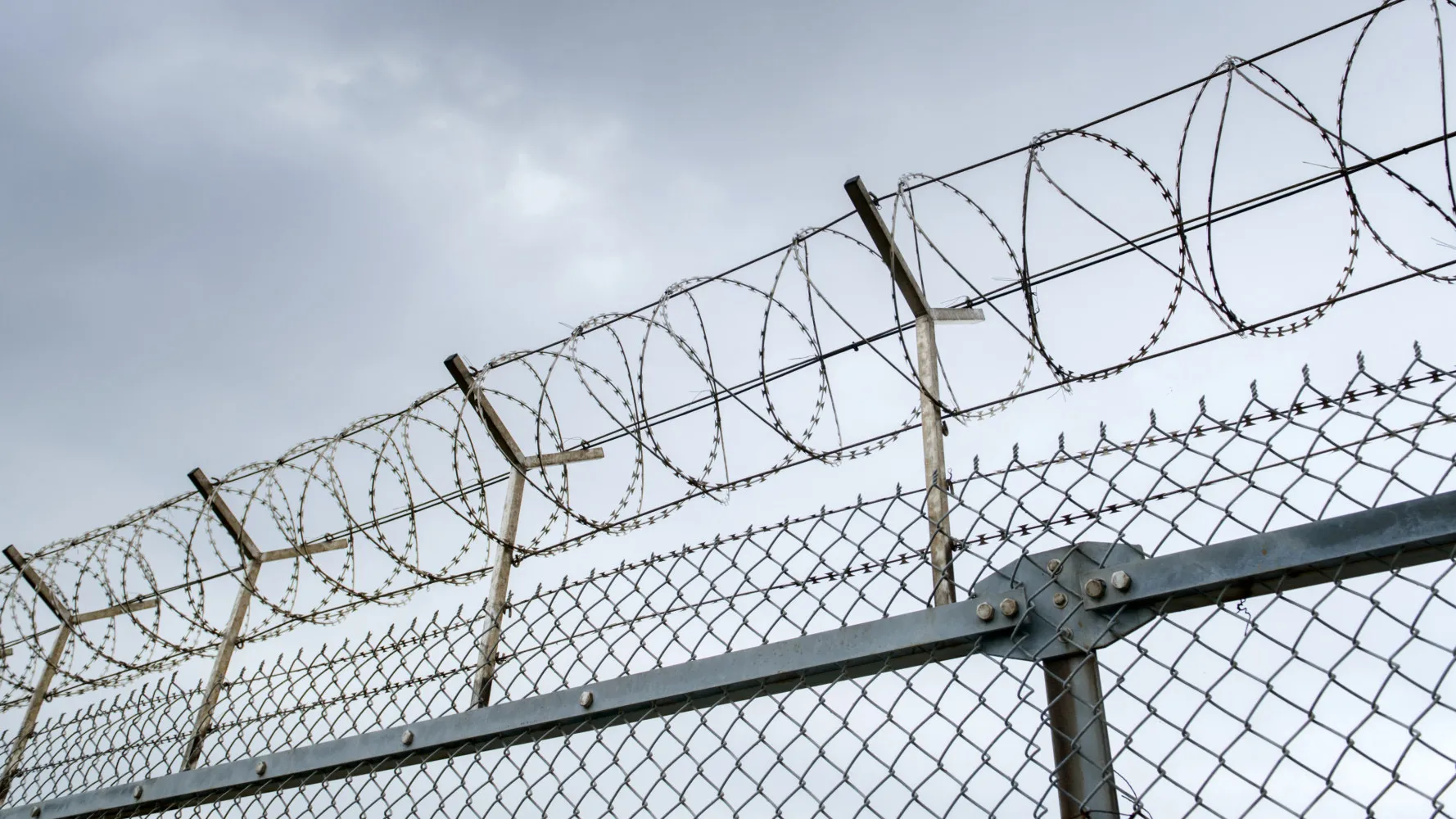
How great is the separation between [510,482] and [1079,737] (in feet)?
9.10

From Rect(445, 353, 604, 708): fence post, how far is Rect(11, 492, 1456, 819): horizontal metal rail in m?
0.36

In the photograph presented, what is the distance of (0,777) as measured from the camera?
4.40 m

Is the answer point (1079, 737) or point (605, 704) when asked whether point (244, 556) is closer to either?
point (605, 704)

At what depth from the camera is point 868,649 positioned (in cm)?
229

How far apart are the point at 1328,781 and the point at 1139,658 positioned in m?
0.36

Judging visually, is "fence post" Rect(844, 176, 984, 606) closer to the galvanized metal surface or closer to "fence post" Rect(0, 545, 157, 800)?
the galvanized metal surface

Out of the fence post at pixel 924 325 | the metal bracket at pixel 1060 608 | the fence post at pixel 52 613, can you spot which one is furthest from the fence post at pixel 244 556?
the metal bracket at pixel 1060 608

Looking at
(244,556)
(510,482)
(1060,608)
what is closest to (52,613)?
(244,556)

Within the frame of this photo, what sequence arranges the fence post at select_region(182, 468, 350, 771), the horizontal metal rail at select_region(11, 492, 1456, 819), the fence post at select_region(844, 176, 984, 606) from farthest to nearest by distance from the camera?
the fence post at select_region(182, 468, 350, 771)
the fence post at select_region(844, 176, 984, 606)
the horizontal metal rail at select_region(11, 492, 1456, 819)

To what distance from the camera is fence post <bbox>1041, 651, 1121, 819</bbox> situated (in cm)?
192

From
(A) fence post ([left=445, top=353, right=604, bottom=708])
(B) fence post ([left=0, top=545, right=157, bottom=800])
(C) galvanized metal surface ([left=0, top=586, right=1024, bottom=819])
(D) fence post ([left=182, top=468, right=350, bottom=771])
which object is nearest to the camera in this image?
(C) galvanized metal surface ([left=0, top=586, right=1024, bottom=819])

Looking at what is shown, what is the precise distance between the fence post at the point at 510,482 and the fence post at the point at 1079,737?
5.25 feet

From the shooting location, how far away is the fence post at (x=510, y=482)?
3.23 meters

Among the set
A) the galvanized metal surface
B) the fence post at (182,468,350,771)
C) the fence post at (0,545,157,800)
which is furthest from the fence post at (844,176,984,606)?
the fence post at (0,545,157,800)
